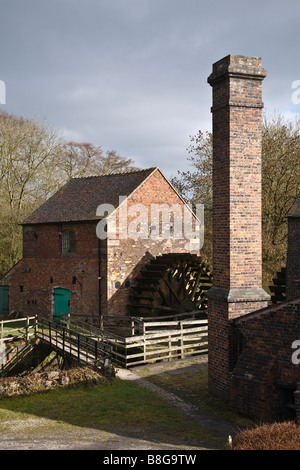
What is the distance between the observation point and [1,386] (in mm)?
11328

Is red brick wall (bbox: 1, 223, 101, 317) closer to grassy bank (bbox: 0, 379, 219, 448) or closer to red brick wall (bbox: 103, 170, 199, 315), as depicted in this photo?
red brick wall (bbox: 103, 170, 199, 315)

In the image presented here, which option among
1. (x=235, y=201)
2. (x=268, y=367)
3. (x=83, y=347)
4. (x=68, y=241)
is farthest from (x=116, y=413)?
(x=68, y=241)

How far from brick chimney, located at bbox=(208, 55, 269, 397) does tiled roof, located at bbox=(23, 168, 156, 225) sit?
33.0ft

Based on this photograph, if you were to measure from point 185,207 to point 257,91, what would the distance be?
11951mm

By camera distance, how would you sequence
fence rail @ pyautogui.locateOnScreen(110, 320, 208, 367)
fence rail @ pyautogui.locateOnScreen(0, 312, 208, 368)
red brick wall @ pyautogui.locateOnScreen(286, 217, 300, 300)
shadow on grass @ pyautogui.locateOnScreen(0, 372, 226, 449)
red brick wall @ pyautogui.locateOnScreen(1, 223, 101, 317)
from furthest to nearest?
red brick wall @ pyautogui.locateOnScreen(1, 223, 101, 317) → red brick wall @ pyautogui.locateOnScreen(286, 217, 300, 300) → fence rail @ pyautogui.locateOnScreen(110, 320, 208, 367) → fence rail @ pyautogui.locateOnScreen(0, 312, 208, 368) → shadow on grass @ pyautogui.locateOnScreen(0, 372, 226, 449)

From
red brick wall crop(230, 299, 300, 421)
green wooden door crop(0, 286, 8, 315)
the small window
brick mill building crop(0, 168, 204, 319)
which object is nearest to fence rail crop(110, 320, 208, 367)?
brick mill building crop(0, 168, 204, 319)

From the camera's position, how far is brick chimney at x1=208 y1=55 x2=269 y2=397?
1010cm

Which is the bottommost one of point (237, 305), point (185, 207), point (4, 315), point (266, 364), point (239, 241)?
point (4, 315)

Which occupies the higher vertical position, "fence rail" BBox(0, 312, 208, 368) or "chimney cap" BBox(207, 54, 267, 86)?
"chimney cap" BBox(207, 54, 267, 86)

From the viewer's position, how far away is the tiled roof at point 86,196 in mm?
20603

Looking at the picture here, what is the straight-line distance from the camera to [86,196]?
71.8 feet

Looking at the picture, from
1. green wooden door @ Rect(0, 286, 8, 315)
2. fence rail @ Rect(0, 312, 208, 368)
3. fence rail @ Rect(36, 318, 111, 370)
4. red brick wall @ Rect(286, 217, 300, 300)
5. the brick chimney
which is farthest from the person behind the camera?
green wooden door @ Rect(0, 286, 8, 315)
